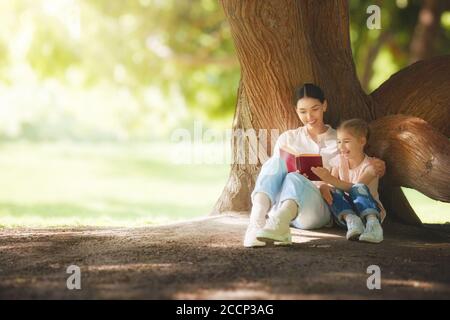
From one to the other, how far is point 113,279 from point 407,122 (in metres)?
3.39

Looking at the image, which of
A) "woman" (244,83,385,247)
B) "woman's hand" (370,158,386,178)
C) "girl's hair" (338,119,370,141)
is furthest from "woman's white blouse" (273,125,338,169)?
"woman's hand" (370,158,386,178)

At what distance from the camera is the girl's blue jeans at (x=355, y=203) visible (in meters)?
6.04

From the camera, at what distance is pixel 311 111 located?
6516 millimetres

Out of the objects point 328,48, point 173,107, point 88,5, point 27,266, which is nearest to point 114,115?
point 173,107

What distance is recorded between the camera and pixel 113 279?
4.73 meters

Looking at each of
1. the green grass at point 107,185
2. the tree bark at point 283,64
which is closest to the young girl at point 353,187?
the tree bark at point 283,64

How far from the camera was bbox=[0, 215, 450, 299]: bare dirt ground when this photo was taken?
4414 mm

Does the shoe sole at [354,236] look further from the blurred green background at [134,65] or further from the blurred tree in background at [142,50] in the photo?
the blurred tree in background at [142,50]

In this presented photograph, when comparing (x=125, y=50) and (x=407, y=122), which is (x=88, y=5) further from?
(x=407, y=122)

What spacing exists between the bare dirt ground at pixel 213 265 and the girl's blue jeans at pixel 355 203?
223 mm

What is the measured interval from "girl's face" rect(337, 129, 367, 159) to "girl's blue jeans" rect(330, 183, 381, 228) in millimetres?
333

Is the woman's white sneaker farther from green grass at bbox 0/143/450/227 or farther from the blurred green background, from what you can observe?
the blurred green background

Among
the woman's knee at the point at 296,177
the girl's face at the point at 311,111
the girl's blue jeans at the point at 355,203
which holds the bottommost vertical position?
the girl's blue jeans at the point at 355,203

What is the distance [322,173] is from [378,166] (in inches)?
24.5
